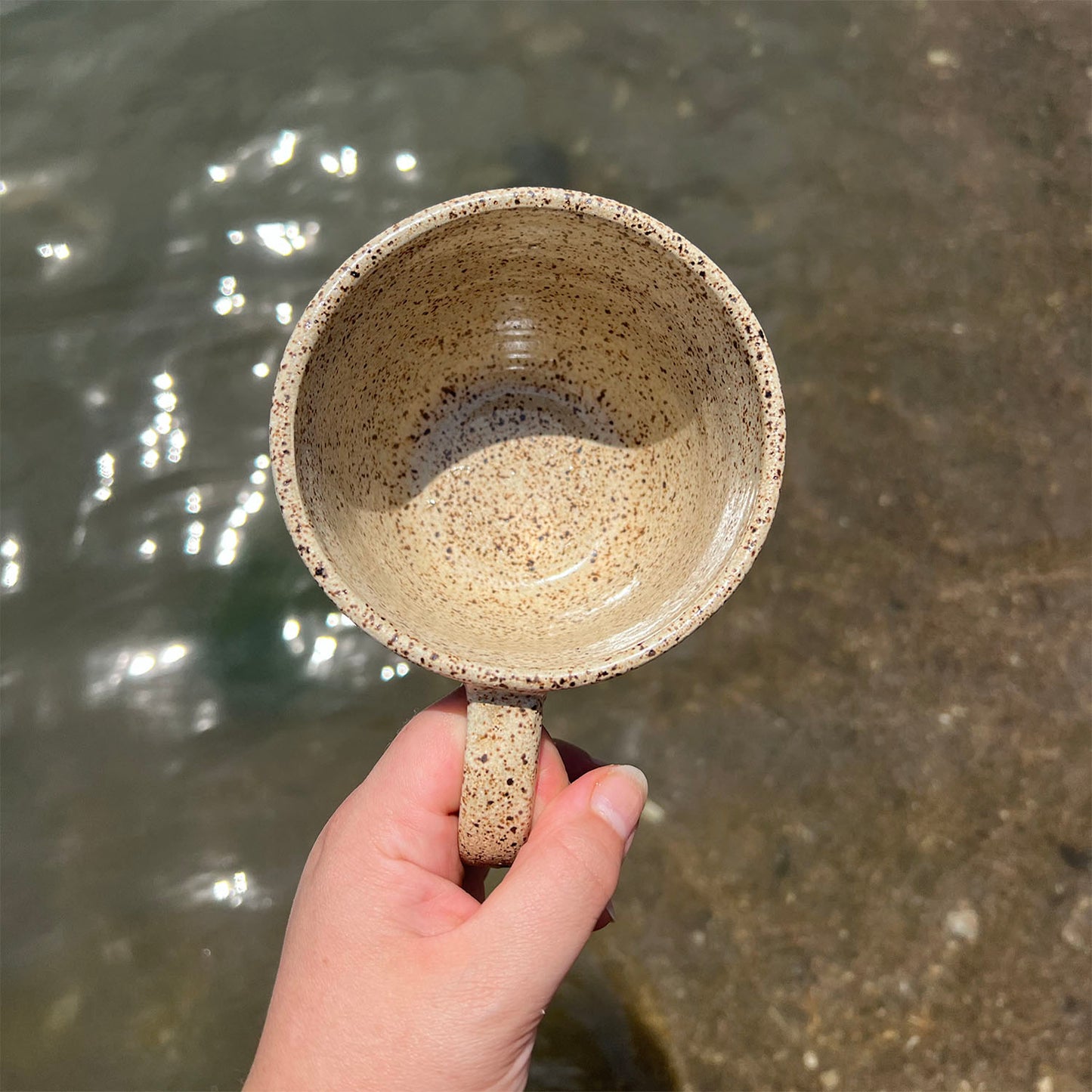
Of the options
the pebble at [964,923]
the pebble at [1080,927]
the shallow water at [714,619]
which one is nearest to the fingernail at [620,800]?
the shallow water at [714,619]

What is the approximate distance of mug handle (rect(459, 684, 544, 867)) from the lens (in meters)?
1.49

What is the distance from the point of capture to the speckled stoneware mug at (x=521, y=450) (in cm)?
148

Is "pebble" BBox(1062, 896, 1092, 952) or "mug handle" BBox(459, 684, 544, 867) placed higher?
"mug handle" BBox(459, 684, 544, 867)

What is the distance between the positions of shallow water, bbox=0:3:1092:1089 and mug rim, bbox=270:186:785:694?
1071 mm

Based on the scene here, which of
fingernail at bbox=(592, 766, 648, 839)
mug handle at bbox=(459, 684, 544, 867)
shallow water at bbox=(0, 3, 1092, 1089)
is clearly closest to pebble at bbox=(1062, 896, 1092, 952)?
shallow water at bbox=(0, 3, 1092, 1089)

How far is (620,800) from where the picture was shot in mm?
1605

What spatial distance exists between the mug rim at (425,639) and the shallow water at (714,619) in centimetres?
107

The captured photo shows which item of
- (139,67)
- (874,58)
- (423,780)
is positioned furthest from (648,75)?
(423,780)

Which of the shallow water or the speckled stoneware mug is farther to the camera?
the shallow water

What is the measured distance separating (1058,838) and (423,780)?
1.87 meters

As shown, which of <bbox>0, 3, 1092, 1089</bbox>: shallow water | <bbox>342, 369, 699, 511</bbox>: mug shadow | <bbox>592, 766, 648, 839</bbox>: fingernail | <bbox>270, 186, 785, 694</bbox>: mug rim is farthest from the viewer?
<bbox>0, 3, 1092, 1089</bbox>: shallow water

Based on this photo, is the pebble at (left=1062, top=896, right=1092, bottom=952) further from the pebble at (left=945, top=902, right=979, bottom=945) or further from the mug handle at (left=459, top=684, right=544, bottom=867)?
the mug handle at (left=459, top=684, right=544, bottom=867)

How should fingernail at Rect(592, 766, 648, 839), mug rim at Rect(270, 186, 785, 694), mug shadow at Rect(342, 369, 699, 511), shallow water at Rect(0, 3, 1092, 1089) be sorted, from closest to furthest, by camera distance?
1. mug rim at Rect(270, 186, 785, 694)
2. fingernail at Rect(592, 766, 648, 839)
3. mug shadow at Rect(342, 369, 699, 511)
4. shallow water at Rect(0, 3, 1092, 1089)

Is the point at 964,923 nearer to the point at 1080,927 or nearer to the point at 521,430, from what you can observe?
the point at 1080,927
